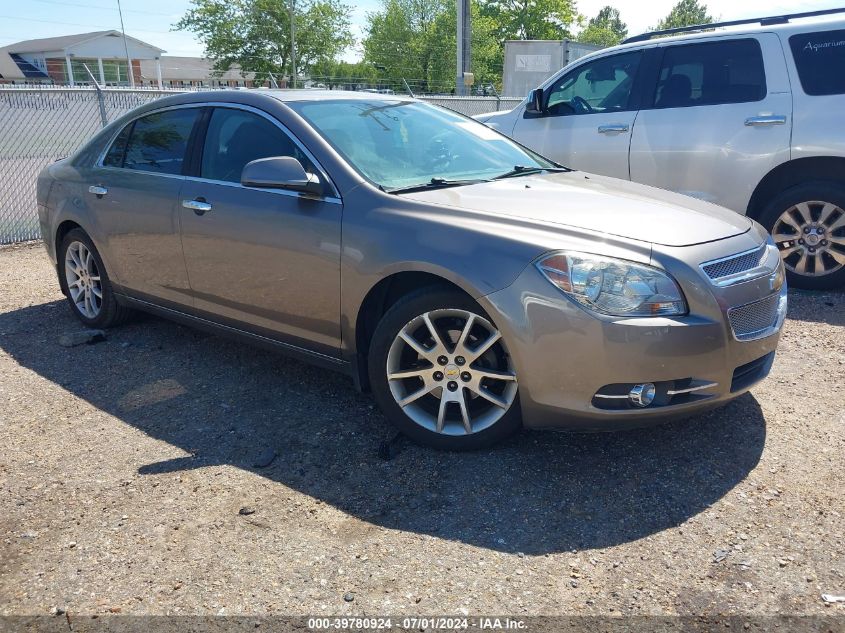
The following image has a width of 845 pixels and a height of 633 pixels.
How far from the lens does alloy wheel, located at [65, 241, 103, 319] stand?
17.6 ft

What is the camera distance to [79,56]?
60156 mm

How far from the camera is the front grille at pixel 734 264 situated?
3.13 metres

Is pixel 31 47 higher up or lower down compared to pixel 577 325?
higher up

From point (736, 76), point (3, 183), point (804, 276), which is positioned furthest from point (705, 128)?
point (3, 183)

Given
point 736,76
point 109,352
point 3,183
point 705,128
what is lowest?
point 109,352

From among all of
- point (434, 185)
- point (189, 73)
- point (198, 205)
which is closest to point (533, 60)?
point (198, 205)

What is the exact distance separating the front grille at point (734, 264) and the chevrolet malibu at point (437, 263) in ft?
0.04

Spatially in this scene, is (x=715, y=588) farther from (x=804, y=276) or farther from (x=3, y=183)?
(x=3, y=183)

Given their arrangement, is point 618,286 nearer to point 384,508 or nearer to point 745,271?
point 745,271

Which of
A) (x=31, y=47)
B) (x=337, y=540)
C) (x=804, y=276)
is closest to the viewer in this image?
(x=337, y=540)

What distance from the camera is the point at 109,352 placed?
16.5 feet

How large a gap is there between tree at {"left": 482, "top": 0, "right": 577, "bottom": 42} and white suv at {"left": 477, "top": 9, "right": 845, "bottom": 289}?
218 feet

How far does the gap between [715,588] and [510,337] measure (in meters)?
1.22

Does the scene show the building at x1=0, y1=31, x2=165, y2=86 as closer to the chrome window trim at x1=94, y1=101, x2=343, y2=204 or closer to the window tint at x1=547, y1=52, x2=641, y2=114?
the window tint at x1=547, y1=52, x2=641, y2=114
